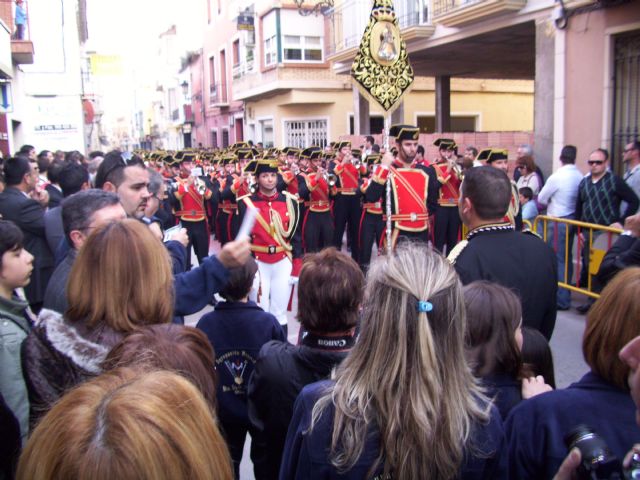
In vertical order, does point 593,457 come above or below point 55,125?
below

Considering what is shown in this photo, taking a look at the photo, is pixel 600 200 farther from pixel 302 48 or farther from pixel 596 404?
pixel 302 48

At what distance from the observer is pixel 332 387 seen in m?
1.73

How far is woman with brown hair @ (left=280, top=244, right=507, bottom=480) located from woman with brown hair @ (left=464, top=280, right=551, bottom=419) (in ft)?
1.46

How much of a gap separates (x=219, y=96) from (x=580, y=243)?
3065 centimetres

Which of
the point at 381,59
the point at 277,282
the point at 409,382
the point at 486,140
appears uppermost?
the point at 381,59

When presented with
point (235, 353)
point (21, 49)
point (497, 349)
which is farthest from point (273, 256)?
point (21, 49)

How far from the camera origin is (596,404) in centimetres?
174

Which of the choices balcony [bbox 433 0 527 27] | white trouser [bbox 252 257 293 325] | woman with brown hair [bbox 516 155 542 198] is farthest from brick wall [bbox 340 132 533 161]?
white trouser [bbox 252 257 293 325]

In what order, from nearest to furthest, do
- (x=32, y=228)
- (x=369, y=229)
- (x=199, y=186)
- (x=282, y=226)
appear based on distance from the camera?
1. (x=32, y=228)
2. (x=282, y=226)
3. (x=369, y=229)
4. (x=199, y=186)

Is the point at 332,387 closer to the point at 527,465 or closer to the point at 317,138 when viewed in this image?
the point at 527,465

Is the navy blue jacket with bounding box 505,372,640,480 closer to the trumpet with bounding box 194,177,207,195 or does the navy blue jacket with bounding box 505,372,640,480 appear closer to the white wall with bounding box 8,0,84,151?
the trumpet with bounding box 194,177,207,195

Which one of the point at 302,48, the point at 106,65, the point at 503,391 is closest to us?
the point at 503,391

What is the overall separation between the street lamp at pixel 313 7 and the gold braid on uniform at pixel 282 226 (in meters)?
13.6

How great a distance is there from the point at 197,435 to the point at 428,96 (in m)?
25.0
